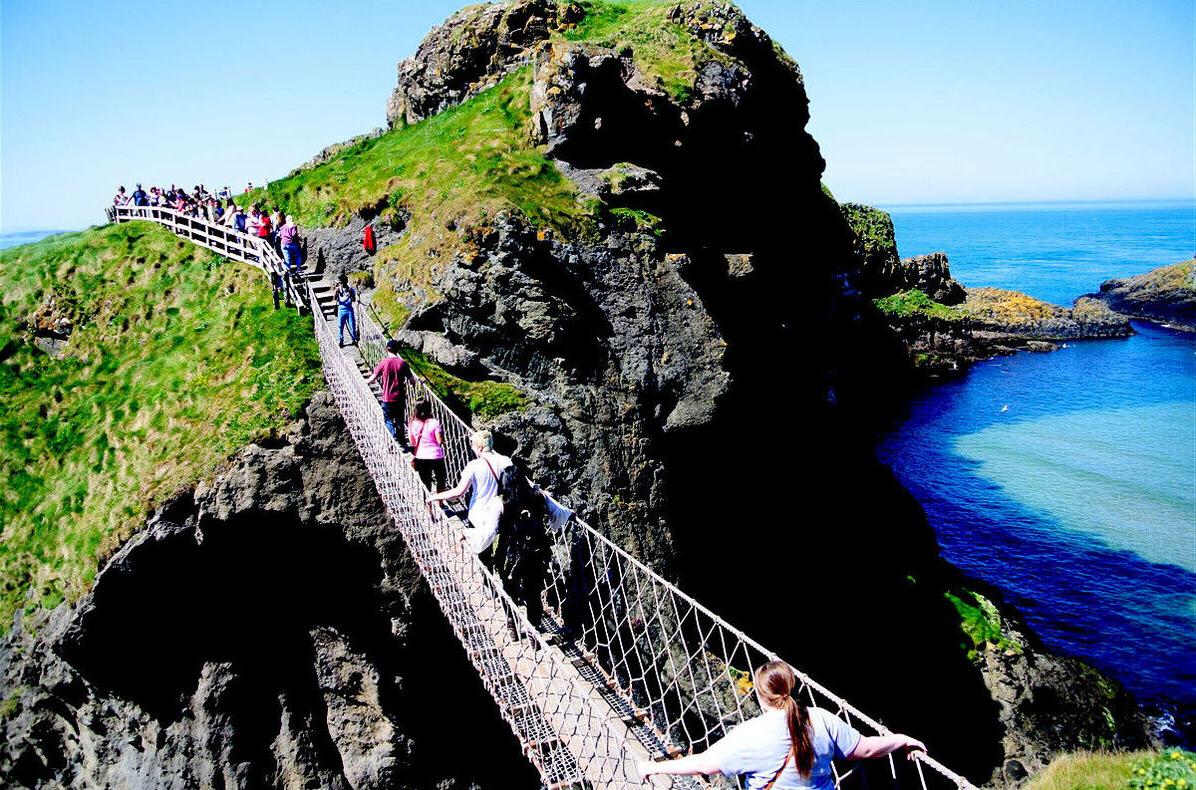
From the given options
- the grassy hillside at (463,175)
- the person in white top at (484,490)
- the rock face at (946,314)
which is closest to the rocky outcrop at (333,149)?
the grassy hillside at (463,175)

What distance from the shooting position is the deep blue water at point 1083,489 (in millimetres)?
17938

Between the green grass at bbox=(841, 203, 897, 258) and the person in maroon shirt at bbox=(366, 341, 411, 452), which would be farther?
the green grass at bbox=(841, 203, 897, 258)

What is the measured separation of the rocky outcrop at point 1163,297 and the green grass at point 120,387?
192 feet

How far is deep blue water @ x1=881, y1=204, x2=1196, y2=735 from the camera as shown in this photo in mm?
17938

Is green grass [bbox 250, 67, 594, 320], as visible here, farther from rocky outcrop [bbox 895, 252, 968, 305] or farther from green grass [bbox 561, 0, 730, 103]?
rocky outcrop [bbox 895, 252, 968, 305]

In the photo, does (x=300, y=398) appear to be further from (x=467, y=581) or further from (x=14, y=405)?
(x=14, y=405)

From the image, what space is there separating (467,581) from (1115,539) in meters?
24.0

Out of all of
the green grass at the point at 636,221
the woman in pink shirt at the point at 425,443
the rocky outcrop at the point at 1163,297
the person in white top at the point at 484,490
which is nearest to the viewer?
the person in white top at the point at 484,490

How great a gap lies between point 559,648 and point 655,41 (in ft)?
47.4

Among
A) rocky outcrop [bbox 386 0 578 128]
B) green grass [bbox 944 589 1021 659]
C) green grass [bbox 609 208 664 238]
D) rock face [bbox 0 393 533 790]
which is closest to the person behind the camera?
rock face [bbox 0 393 533 790]

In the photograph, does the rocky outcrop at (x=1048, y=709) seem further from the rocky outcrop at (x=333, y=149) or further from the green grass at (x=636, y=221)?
the rocky outcrop at (x=333, y=149)

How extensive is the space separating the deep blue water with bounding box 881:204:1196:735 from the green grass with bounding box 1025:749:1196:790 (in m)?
7.06

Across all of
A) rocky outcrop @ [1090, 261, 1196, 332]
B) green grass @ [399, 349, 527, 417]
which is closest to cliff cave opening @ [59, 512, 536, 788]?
green grass @ [399, 349, 527, 417]

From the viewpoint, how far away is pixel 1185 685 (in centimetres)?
1584
